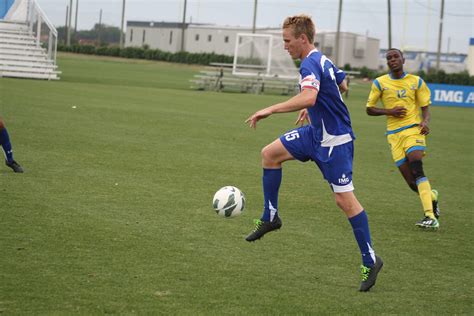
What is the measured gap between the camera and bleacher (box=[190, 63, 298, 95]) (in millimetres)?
39562

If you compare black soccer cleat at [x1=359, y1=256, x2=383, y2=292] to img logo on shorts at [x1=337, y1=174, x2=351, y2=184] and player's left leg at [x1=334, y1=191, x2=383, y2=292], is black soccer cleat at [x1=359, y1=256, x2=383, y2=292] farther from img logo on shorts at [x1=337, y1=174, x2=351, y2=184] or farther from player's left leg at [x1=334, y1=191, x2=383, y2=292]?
img logo on shorts at [x1=337, y1=174, x2=351, y2=184]

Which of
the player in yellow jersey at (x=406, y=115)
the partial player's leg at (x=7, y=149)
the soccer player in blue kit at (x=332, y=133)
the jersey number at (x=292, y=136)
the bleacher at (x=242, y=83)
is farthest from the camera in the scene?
the bleacher at (x=242, y=83)

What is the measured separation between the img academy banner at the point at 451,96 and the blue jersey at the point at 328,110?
34.9m

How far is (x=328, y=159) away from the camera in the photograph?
6.65 m

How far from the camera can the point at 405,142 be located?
392 inches

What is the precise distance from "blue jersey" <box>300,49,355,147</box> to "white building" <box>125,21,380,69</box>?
233 feet

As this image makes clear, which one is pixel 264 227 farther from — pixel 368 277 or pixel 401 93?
pixel 401 93

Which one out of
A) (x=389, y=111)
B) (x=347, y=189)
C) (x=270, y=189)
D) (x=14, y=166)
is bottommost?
(x=14, y=166)

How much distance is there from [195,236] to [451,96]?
3484cm

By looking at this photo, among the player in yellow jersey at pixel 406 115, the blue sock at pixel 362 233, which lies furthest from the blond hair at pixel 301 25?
the player in yellow jersey at pixel 406 115

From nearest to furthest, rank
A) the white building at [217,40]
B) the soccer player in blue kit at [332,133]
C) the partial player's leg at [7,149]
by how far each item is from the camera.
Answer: the soccer player in blue kit at [332,133]
the partial player's leg at [7,149]
the white building at [217,40]

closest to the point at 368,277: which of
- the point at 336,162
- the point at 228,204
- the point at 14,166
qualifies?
the point at 336,162

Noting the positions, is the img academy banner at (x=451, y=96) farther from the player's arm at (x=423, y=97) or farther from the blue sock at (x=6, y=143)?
the blue sock at (x=6, y=143)

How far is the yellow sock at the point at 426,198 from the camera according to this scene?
951cm
